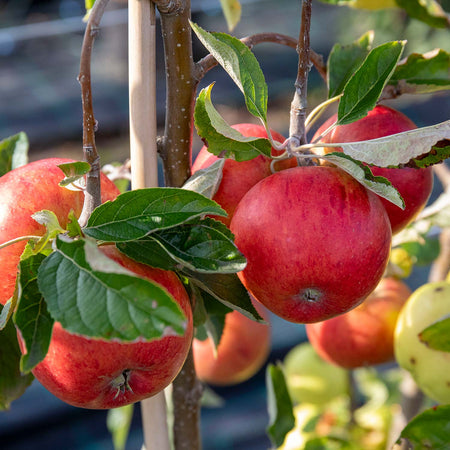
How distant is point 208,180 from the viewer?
0.46 metres

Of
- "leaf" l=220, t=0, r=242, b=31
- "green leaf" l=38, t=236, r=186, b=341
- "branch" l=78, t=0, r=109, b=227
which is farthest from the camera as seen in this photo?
"leaf" l=220, t=0, r=242, b=31

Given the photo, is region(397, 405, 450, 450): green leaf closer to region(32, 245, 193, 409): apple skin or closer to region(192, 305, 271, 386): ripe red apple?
region(32, 245, 193, 409): apple skin

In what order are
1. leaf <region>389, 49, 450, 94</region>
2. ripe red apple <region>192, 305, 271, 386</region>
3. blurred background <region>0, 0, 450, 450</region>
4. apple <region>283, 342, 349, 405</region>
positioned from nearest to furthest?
leaf <region>389, 49, 450, 94</region> < ripe red apple <region>192, 305, 271, 386</region> < apple <region>283, 342, 349, 405</region> < blurred background <region>0, 0, 450, 450</region>

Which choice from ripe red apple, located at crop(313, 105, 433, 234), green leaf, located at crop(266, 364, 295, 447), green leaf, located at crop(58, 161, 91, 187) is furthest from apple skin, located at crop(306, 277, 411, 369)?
green leaf, located at crop(58, 161, 91, 187)

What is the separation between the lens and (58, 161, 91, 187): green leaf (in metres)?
0.39

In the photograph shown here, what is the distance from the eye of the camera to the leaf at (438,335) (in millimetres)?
543

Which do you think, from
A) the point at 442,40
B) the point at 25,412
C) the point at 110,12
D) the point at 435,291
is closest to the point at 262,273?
the point at 435,291

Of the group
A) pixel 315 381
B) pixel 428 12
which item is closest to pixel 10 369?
pixel 428 12

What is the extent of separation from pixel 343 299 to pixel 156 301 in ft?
0.58

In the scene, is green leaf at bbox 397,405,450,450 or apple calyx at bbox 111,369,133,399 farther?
green leaf at bbox 397,405,450,450

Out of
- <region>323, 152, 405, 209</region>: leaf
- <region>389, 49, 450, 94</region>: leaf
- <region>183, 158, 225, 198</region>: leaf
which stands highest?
<region>389, 49, 450, 94</region>: leaf

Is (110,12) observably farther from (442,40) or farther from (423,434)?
(423,434)

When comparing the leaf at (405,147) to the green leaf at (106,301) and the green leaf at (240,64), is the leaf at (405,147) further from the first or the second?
the green leaf at (106,301)

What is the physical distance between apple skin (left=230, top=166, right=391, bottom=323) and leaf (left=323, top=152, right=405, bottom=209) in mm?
21
